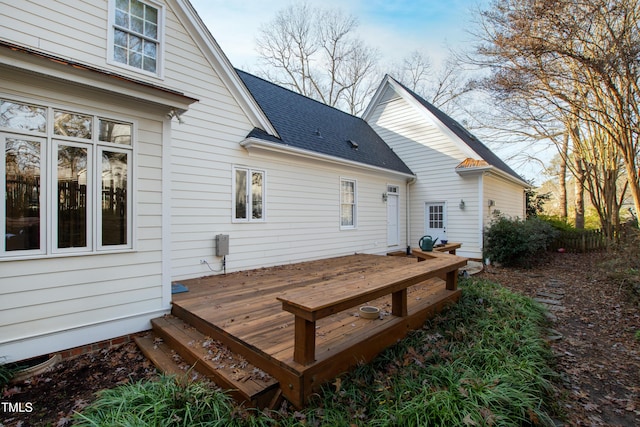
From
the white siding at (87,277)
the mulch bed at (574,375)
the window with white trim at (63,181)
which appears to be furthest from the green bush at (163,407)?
the window with white trim at (63,181)

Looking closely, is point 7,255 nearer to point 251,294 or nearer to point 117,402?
point 117,402

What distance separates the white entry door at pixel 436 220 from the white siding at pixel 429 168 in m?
0.15

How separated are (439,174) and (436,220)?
1.76 meters

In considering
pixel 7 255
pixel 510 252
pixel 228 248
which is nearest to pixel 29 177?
pixel 7 255

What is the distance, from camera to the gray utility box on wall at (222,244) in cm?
606

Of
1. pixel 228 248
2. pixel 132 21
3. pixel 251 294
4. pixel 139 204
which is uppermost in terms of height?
pixel 132 21

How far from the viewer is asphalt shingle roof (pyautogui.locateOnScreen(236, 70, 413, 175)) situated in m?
8.09

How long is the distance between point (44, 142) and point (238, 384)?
11.2 ft

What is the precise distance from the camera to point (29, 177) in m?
3.27

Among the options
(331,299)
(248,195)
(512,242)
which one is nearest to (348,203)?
(248,195)

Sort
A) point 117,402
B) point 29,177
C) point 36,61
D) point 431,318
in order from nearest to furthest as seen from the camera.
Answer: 1. point 117,402
2. point 36,61
3. point 29,177
4. point 431,318

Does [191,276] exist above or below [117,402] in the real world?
above

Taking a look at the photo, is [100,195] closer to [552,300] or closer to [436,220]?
[552,300]
